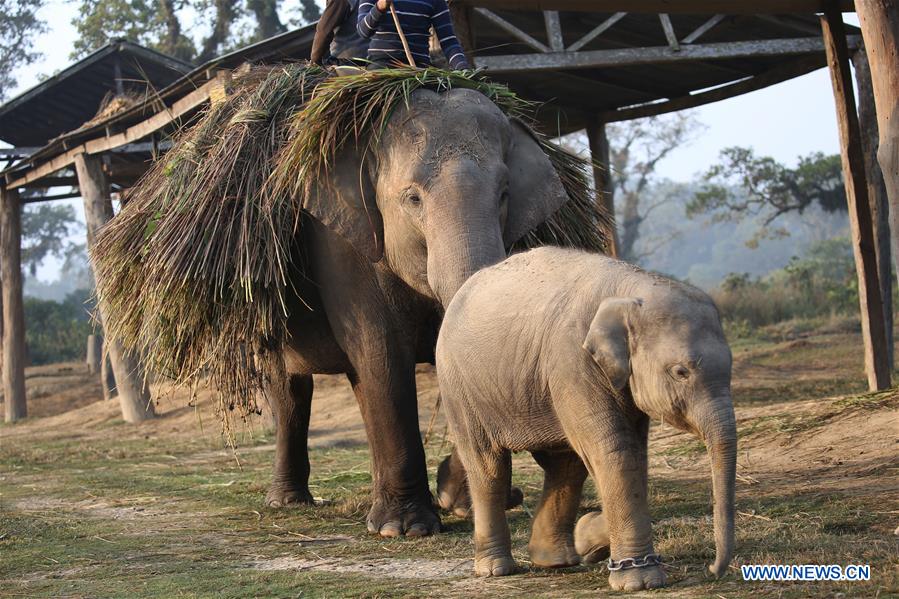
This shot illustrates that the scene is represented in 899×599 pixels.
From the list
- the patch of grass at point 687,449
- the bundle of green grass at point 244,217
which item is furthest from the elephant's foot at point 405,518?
the patch of grass at point 687,449

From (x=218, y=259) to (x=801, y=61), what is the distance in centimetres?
813

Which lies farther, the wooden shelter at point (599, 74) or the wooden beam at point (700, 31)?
the wooden beam at point (700, 31)

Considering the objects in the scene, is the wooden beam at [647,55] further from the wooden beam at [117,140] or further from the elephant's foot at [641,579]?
the elephant's foot at [641,579]

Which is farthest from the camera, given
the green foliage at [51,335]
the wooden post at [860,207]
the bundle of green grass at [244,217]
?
the green foliage at [51,335]

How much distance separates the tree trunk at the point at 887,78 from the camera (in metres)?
5.54

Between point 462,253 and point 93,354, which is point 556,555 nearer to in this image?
point 462,253

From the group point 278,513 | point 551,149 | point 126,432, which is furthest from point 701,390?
point 126,432

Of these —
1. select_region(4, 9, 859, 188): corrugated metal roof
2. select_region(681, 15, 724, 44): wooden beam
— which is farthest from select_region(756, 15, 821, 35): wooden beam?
select_region(681, 15, 724, 44): wooden beam

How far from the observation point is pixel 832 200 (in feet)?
97.2

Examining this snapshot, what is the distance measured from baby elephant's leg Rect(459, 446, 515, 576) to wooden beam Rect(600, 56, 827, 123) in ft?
28.9

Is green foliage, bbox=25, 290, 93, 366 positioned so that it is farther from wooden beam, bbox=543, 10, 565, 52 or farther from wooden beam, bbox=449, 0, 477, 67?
wooden beam, bbox=449, 0, 477, 67

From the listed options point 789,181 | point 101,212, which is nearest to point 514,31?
point 101,212

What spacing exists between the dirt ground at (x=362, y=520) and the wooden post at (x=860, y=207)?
1040 mm

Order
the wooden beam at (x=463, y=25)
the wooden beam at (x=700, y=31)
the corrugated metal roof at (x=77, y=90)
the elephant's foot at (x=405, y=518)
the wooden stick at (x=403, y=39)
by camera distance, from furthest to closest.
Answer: the corrugated metal roof at (x=77, y=90) < the wooden beam at (x=700, y=31) < the wooden beam at (x=463, y=25) < the wooden stick at (x=403, y=39) < the elephant's foot at (x=405, y=518)
